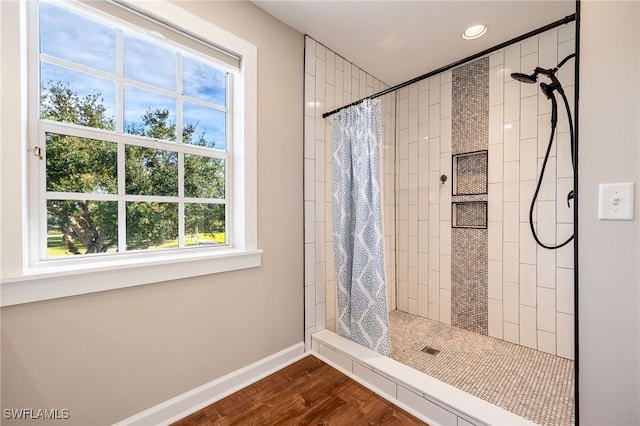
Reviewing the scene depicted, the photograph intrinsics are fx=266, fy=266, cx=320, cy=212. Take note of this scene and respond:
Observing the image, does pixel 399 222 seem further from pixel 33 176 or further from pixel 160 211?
pixel 33 176

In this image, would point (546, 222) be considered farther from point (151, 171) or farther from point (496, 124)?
point (151, 171)

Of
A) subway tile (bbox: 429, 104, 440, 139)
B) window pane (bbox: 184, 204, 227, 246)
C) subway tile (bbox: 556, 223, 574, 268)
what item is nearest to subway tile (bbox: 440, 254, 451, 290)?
subway tile (bbox: 556, 223, 574, 268)

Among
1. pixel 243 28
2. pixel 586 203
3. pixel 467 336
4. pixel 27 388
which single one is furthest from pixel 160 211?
pixel 467 336

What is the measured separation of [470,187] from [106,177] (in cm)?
255

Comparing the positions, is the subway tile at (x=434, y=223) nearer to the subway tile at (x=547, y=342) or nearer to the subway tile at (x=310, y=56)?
the subway tile at (x=547, y=342)

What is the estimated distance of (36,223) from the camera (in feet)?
3.62

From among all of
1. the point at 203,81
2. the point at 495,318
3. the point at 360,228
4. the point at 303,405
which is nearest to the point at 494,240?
the point at 495,318

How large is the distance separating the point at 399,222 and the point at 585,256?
6.30ft

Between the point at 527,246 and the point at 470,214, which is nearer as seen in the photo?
the point at 527,246

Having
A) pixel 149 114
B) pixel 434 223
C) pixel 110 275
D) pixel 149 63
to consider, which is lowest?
pixel 110 275

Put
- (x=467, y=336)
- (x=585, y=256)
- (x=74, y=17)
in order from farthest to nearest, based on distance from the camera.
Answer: (x=467, y=336) → (x=74, y=17) → (x=585, y=256)

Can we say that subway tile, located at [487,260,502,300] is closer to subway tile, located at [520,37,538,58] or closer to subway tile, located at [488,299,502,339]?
subway tile, located at [488,299,502,339]

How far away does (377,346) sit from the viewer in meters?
1.75

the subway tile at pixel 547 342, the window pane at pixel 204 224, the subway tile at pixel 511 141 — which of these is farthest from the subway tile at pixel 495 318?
the window pane at pixel 204 224
